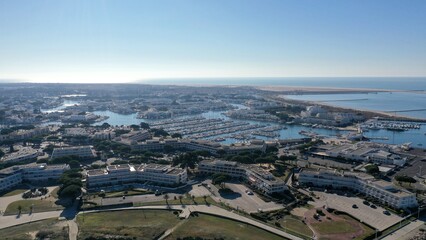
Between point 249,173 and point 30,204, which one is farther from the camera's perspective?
point 249,173

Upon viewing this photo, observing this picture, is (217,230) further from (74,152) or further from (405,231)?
(74,152)

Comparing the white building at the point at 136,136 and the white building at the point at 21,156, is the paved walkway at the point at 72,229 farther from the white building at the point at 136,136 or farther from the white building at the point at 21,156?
the white building at the point at 136,136

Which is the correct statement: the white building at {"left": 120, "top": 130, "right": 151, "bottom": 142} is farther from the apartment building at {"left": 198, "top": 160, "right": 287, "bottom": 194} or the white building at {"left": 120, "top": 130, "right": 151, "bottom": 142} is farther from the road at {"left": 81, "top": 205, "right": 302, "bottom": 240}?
the road at {"left": 81, "top": 205, "right": 302, "bottom": 240}

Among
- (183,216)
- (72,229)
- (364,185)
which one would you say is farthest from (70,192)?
(364,185)

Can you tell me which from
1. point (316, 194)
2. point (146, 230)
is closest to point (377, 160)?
point (316, 194)

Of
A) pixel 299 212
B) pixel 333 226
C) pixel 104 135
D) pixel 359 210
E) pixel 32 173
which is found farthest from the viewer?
pixel 104 135

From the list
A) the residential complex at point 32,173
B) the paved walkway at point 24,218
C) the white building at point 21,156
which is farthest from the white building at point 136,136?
the paved walkway at point 24,218

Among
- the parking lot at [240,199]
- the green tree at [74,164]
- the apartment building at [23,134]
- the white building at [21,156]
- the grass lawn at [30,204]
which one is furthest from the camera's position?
the apartment building at [23,134]
